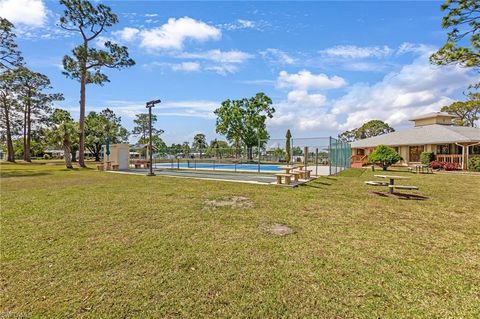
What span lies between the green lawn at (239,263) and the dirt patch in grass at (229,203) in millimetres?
351

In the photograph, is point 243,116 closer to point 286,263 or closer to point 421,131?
point 421,131

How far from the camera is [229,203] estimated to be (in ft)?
23.7

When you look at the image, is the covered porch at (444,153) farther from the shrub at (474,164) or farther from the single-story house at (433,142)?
the shrub at (474,164)

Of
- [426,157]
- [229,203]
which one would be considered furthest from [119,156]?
[426,157]

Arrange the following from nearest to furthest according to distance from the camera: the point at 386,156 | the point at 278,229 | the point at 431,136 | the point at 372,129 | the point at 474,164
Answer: the point at 278,229
the point at 474,164
the point at 386,156
the point at 431,136
the point at 372,129

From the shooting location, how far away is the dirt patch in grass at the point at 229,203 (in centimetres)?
673

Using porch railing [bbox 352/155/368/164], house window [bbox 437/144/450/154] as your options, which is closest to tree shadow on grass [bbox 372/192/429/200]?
house window [bbox 437/144/450/154]

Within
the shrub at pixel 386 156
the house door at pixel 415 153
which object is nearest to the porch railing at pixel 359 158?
the house door at pixel 415 153

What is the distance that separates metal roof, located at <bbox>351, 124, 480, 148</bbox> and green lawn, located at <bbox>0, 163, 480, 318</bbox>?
19.5m

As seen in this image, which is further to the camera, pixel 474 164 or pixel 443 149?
pixel 443 149

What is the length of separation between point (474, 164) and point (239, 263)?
2336 centimetres

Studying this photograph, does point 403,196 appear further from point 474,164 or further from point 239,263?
point 474,164

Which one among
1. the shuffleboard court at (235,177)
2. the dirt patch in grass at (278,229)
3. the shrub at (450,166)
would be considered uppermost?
the shrub at (450,166)

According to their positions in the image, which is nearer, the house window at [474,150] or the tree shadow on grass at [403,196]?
the tree shadow on grass at [403,196]
